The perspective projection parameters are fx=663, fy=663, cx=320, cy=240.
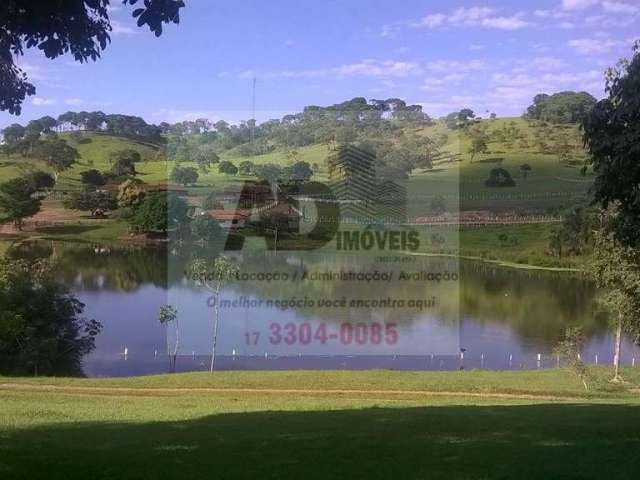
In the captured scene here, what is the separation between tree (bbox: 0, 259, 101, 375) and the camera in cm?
2270

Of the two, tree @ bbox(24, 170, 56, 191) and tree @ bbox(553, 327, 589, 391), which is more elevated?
tree @ bbox(24, 170, 56, 191)

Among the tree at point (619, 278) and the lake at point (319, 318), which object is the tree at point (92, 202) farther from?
the tree at point (619, 278)

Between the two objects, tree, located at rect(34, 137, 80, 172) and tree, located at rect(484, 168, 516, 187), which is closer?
tree, located at rect(34, 137, 80, 172)

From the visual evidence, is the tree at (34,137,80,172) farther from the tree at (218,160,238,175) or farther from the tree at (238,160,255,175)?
the tree at (238,160,255,175)

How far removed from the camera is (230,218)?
31266 mm

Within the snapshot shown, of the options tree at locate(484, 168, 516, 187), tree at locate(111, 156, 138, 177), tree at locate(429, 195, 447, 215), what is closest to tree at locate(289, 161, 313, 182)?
tree at locate(429, 195, 447, 215)

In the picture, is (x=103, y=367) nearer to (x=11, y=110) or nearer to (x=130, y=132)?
(x=11, y=110)

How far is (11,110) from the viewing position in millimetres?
5102

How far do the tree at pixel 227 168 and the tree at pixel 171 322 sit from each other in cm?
871

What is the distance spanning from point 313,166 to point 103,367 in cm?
1470

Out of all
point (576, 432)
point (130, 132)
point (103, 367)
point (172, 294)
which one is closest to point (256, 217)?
point (172, 294)

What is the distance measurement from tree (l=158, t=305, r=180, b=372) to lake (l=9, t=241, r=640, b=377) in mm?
158

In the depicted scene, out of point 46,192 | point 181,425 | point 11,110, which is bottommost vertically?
point 181,425

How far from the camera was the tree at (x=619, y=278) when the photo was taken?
1900 cm
